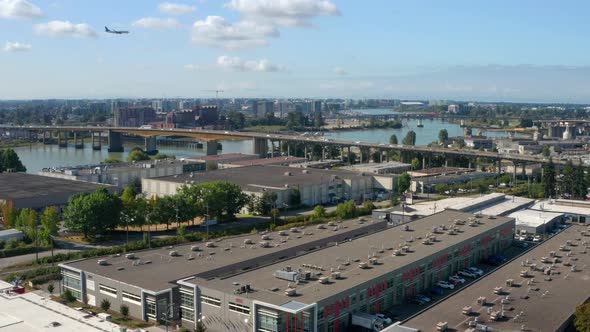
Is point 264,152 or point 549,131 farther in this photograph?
point 549,131

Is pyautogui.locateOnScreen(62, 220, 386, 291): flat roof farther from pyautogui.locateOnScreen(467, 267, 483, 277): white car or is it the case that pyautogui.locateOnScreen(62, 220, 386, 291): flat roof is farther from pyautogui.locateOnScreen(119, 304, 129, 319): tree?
Answer: pyautogui.locateOnScreen(467, 267, 483, 277): white car

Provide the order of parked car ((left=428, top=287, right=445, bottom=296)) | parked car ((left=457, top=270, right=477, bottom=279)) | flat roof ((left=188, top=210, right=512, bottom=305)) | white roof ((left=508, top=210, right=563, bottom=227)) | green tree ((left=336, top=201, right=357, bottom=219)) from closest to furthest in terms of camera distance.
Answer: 1. flat roof ((left=188, top=210, right=512, bottom=305))
2. parked car ((left=428, top=287, right=445, bottom=296))
3. parked car ((left=457, top=270, right=477, bottom=279))
4. white roof ((left=508, top=210, right=563, bottom=227))
5. green tree ((left=336, top=201, right=357, bottom=219))

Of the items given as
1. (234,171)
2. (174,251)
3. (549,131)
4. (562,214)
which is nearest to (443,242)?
(174,251)

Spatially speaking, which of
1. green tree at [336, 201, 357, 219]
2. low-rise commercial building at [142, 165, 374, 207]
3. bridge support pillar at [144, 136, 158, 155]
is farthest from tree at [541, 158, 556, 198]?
bridge support pillar at [144, 136, 158, 155]

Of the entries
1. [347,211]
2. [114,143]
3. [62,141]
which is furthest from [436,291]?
[62,141]

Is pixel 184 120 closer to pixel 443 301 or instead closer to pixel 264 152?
pixel 264 152

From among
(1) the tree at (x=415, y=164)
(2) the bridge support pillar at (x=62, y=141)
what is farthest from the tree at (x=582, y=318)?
(2) the bridge support pillar at (x=62, y=141)
